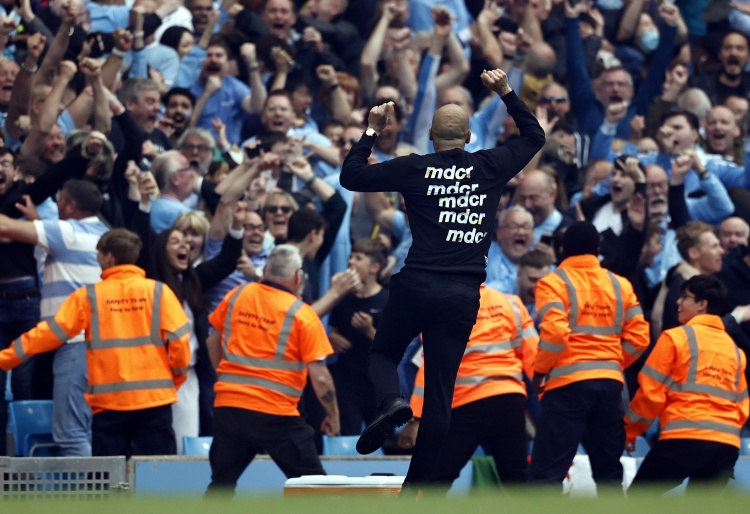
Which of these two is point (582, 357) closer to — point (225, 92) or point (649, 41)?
point (225, 92)

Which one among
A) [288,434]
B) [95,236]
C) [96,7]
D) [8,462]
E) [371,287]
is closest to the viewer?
[8,462]

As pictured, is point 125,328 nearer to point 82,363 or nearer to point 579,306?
point 82,363

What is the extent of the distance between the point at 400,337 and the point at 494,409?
204 cm

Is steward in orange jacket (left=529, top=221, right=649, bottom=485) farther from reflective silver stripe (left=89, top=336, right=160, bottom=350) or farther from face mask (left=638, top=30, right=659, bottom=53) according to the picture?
face mask (left=638, top=30, right=659, bottom=53)

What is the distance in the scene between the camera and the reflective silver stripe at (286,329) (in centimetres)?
1095

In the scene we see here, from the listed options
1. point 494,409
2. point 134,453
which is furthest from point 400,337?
point 134,453

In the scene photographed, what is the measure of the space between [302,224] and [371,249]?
59 cm

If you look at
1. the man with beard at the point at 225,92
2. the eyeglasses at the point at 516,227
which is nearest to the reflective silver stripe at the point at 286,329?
the eyeglasses at the point at 516,227

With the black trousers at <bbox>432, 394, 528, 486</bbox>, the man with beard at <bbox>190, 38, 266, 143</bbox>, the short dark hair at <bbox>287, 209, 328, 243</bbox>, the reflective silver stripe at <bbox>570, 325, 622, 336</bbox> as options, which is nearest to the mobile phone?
Result: the short dark hair at <bbox>287, 209, 328, 243</bbox>

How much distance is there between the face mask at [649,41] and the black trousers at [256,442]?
8547mm

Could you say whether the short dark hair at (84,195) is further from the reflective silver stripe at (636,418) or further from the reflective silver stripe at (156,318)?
the reflective silver stripe at (636,418)

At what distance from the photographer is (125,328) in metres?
11.0

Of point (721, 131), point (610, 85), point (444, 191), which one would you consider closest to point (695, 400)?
point (444, 191)

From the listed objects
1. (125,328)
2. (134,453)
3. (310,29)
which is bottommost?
(134,453)
